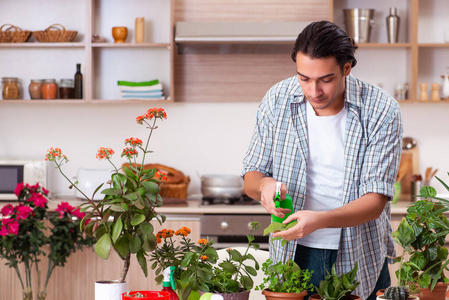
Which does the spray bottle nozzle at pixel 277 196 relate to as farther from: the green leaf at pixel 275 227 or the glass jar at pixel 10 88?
the glass jar at pixel 10 88

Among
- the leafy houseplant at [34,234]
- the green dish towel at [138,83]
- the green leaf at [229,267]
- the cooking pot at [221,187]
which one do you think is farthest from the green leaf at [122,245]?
the green dish towel at [138,83]

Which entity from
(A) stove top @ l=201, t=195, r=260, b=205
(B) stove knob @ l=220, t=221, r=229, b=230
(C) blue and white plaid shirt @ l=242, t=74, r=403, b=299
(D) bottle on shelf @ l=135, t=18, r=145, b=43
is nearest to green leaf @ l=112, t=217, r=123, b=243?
(C) blue and white plaid shirt @ l=242, t=74, r=403, b=299

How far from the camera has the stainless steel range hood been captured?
11.6 feet

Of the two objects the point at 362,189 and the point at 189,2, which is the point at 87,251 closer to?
the point at 189,2

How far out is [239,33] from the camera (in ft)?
11.6

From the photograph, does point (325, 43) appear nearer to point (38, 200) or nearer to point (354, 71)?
point (38, 200)

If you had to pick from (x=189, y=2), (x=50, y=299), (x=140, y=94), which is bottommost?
(x=50, y=299)

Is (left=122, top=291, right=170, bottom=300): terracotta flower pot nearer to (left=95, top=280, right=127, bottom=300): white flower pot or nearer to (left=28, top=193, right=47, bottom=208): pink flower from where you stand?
(left=95, top=280, right=127, bottom=300): white flower pot

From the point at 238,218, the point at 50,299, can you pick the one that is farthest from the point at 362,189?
the point at 50,299

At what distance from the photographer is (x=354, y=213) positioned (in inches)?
64.9

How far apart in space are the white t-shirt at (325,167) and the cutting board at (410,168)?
7.23 feet

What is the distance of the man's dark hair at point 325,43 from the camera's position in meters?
1.61

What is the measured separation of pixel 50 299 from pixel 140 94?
138 centimetres

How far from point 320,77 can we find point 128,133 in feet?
8.61
